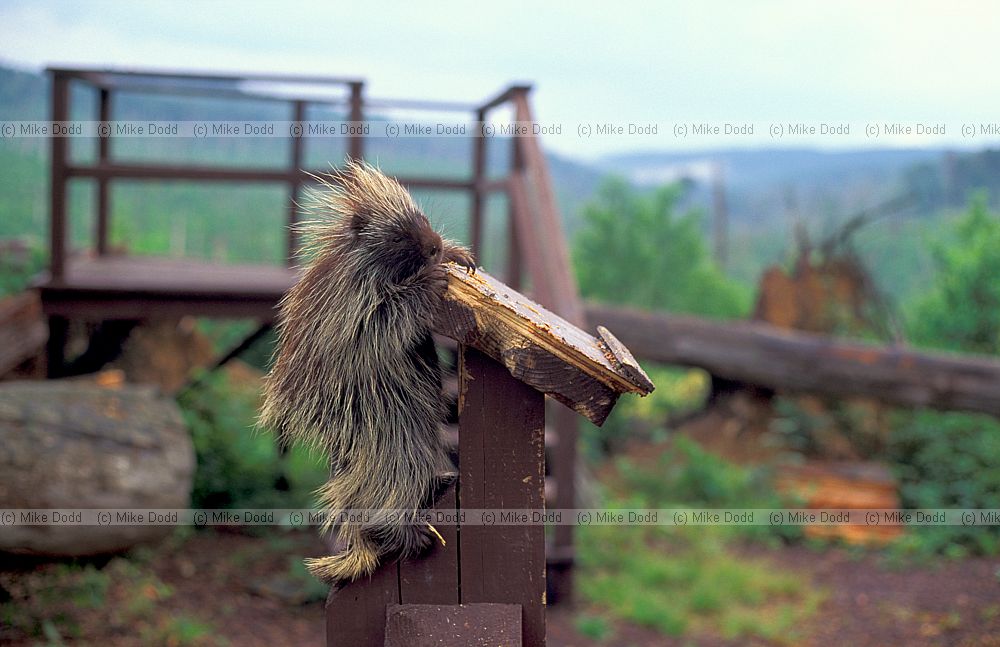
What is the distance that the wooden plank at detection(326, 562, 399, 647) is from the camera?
69.8 inches

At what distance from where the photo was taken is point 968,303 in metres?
8.05

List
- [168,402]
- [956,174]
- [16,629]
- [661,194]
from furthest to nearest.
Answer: [956,174]
[661,194]
[168,402]
[16,629]

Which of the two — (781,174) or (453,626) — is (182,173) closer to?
(453,626)

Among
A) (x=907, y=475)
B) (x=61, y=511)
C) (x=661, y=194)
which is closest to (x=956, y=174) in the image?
(x=661, y=194)

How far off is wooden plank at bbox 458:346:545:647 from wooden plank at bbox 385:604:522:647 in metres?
0.04

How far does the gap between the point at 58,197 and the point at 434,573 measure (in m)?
4.39

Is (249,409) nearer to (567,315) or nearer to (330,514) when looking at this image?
(567,315)

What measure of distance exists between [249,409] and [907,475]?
510 cm

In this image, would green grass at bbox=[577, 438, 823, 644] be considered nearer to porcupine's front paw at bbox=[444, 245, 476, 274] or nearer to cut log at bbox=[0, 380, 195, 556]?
cut log at bbox=[0, 380, 195, 556]

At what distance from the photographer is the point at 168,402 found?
439 centimetres

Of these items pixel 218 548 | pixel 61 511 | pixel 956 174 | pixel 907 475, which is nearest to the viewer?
pixel 61 511

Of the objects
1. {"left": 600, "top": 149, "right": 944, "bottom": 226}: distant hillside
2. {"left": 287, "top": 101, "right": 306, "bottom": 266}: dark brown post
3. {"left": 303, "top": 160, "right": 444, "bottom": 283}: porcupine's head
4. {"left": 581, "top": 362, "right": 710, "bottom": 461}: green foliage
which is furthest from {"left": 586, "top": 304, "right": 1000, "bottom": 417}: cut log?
{"left": 600, "top": 149, "right": 944, "bottom": 226}: distant hillside

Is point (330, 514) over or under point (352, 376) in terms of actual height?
under

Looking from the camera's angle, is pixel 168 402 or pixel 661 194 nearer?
pixel 168 402
